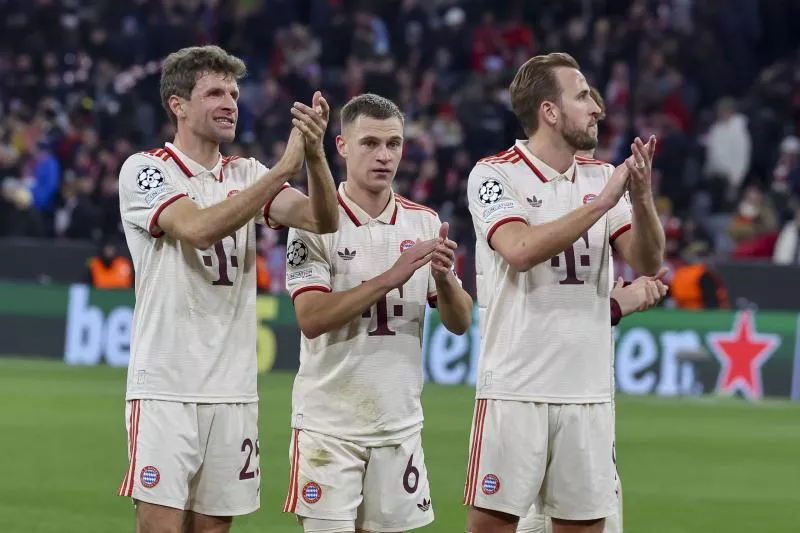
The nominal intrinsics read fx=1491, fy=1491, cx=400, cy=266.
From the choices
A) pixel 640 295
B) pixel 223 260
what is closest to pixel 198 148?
pixel 223 260

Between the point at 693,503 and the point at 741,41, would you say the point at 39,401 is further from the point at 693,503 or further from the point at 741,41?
the point at 741,41

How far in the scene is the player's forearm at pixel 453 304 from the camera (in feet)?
21.2

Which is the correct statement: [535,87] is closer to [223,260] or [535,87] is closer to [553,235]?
[553,235]

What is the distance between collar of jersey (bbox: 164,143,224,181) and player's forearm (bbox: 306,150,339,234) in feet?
1.82

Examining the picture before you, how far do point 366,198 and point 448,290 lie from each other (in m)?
0.58

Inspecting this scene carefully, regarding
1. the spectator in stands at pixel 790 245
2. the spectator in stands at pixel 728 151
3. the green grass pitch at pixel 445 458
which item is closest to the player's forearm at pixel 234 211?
the green grass pitch at pixel 445 458

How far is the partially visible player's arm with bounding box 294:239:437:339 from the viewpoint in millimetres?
6230

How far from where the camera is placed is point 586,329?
21.2 feet

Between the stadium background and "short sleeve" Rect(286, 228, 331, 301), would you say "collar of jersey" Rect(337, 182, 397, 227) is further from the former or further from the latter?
the stadium background

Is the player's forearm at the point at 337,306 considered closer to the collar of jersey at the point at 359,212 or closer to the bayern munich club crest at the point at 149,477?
the collar of jersey at the point at 359,212

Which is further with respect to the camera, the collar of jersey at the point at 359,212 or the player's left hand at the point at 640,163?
the collar of jersey at the point at 359,212

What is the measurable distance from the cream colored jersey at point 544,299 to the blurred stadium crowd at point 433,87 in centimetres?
1378

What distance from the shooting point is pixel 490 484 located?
20.9ft

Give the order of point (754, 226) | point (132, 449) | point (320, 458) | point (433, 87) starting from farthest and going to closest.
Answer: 1. point (433, 87)
2. point (754, 226)
3. point (320, 458)
4. point (132, 449)
